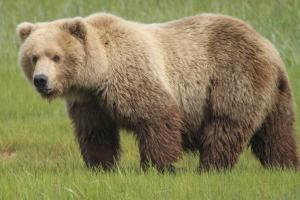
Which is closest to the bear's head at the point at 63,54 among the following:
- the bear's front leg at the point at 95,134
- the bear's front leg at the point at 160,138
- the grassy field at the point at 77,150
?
the bear's front leg at the point at 95,134

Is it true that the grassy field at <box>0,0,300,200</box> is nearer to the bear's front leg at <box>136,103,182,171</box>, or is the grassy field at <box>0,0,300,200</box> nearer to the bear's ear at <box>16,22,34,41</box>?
the bear's front leg at <box>136,103,182,171</box>

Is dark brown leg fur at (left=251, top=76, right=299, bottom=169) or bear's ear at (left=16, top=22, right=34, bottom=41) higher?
bear's ear at (left=16, top=22, right=34, bottom=41)

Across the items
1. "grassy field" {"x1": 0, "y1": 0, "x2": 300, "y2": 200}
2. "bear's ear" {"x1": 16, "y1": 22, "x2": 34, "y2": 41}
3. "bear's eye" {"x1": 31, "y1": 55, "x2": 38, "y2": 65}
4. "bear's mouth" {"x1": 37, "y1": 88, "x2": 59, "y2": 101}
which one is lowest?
"grassy field" {"x1": 0, "y1": 0, "x2": 300, "y2": 200}

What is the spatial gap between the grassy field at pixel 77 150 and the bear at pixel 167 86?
0.22 meters

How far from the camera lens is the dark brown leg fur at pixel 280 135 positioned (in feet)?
23.9

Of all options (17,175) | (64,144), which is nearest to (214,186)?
(17,175)

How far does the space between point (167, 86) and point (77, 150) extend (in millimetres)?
1848

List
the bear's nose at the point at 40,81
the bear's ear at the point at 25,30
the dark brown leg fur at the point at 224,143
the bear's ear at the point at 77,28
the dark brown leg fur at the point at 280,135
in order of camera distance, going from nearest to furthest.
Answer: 1. the bear's nose at the point at 40,81
2. the bear's ear at the point at 77,28
3. the bear's ear at the point at 25,30
4. the dark brown leg fur at the point at 224,143
5. the dark brown leg fur at the point at 280,135

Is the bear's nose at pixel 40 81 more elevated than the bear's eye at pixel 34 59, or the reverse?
the bear's eye at pixel 34 59

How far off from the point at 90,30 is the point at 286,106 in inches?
67.5

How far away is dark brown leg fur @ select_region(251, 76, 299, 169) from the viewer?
7.28 meters

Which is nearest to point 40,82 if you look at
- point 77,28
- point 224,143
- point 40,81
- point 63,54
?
point 40,81

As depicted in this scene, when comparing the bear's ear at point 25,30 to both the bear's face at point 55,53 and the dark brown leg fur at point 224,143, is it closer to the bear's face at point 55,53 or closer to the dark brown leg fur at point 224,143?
the bear's face at point 55,53

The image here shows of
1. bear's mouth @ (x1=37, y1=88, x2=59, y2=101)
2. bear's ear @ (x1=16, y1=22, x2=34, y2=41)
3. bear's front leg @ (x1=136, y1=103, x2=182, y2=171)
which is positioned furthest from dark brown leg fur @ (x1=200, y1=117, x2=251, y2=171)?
bear's ear @ (x1=16, y1=22, x2=34, y2=41)
